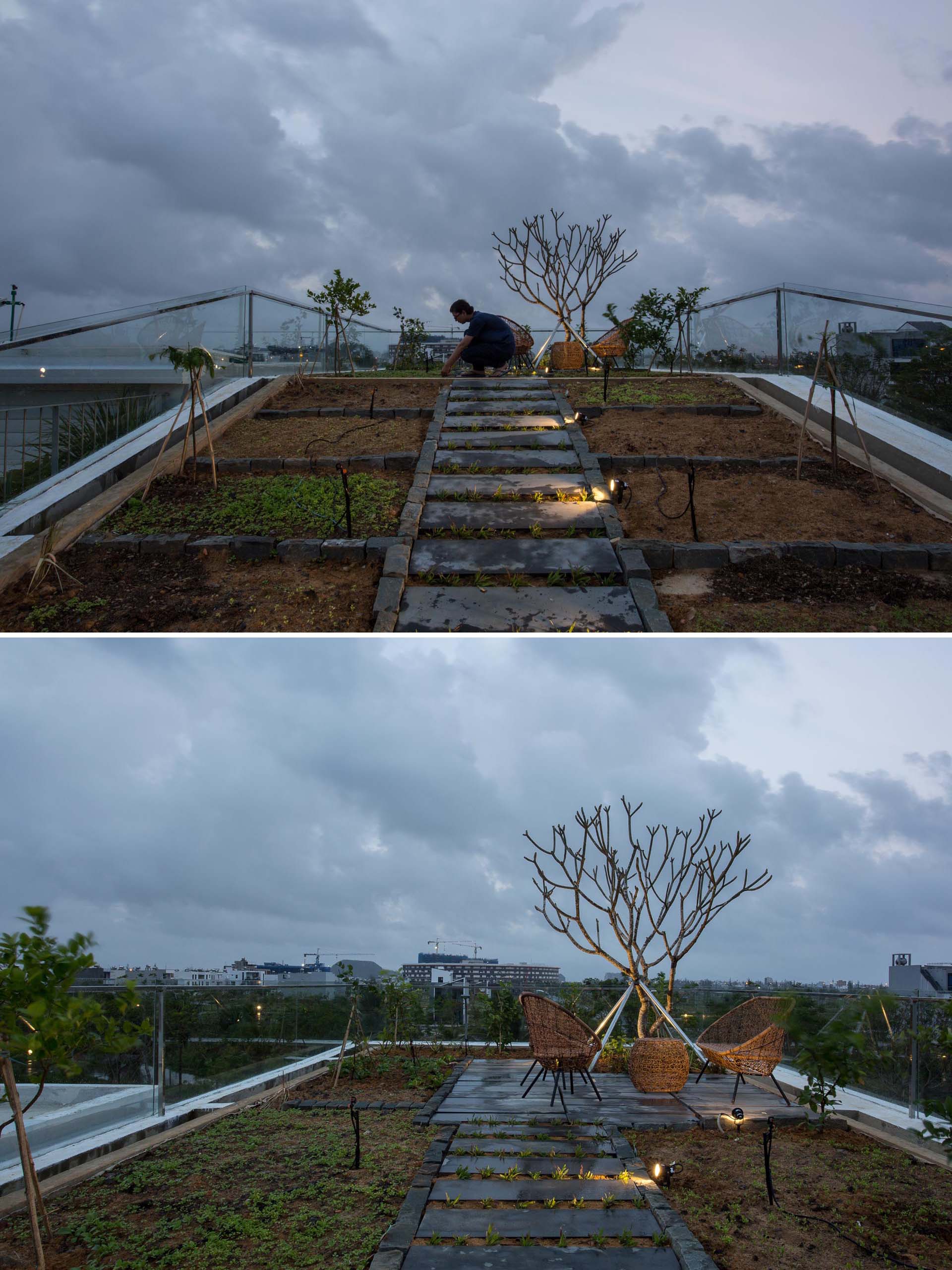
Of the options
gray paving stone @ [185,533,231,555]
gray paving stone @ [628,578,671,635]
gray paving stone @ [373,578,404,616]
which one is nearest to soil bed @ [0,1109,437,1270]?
gray paving stone @ [373,578,404,616]

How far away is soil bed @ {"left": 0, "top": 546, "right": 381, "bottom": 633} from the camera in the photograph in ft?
16.0

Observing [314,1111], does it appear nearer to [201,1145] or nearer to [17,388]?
[201,1145]

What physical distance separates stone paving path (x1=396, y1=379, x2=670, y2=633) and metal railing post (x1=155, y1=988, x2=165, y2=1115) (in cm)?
261

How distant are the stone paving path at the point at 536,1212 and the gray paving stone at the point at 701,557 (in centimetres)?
330

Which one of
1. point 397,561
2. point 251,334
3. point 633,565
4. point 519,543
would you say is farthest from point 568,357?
point 397,561

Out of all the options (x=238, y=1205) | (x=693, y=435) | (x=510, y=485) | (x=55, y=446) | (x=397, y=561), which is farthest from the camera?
(x=693, y=435)

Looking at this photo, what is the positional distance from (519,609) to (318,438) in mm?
4362

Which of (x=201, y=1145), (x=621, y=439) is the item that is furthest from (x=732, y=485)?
(x=201, y=1145)

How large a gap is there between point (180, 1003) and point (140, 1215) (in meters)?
2.00

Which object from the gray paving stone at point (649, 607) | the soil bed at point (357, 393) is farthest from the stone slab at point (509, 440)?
the gray paving stone at point (649, 607)

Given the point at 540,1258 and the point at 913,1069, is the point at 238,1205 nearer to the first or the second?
the point at 540,1258

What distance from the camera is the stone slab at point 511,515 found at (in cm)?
613

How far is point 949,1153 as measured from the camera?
2953 mm

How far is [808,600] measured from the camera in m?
5.05
